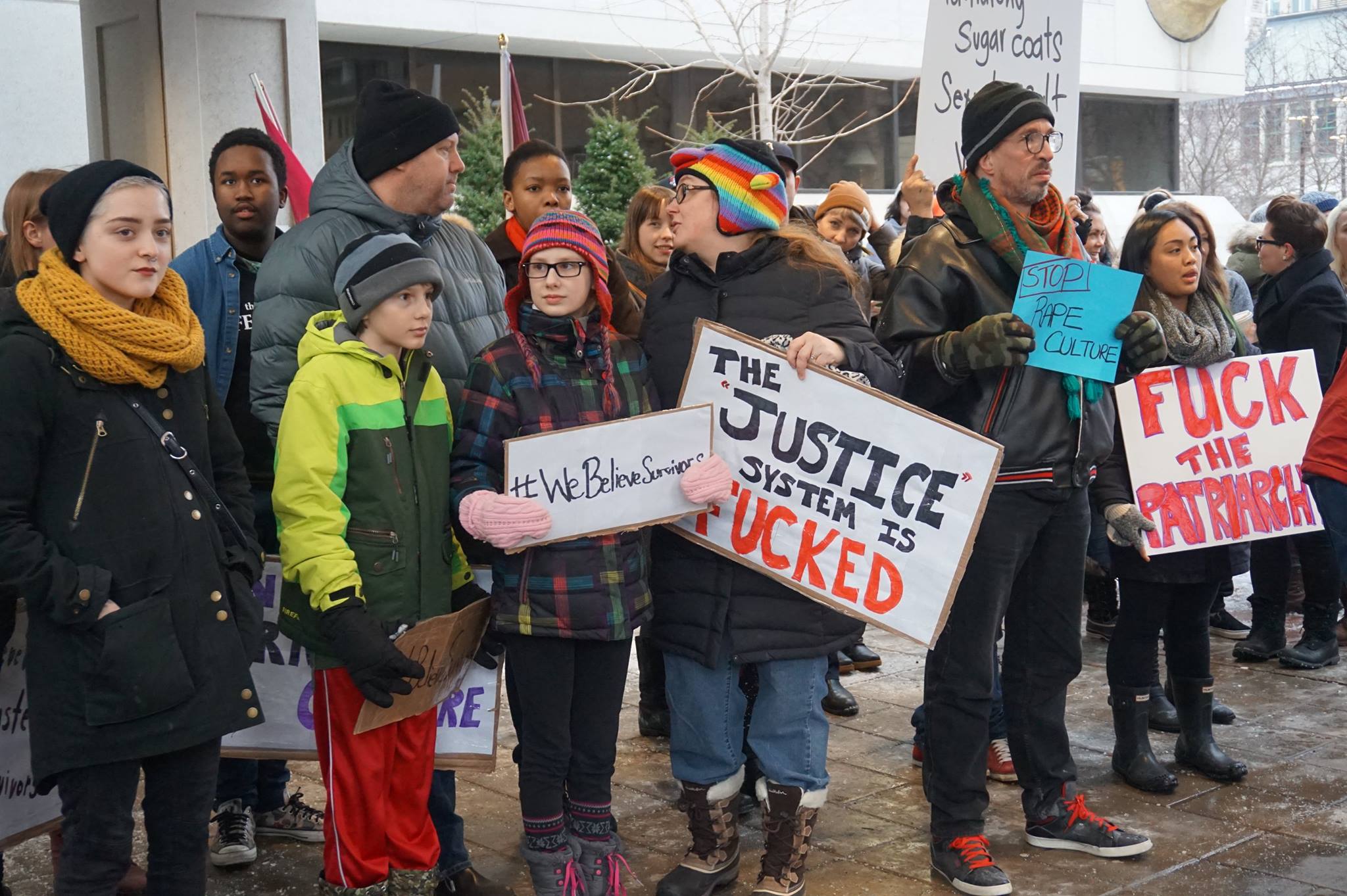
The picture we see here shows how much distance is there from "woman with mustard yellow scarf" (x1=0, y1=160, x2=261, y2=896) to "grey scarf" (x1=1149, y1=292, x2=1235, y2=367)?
358 centimetres

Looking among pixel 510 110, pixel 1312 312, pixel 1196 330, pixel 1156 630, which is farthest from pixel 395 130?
pixel 1312 312

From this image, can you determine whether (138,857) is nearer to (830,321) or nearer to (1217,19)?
(830,321)

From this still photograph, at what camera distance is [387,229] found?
436 cm

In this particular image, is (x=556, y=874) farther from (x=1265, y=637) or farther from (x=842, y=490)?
(x=1265, y=637)

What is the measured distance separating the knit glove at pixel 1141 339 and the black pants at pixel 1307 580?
331 cm

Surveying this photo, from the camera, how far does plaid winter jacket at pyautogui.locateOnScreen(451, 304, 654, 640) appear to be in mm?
3996

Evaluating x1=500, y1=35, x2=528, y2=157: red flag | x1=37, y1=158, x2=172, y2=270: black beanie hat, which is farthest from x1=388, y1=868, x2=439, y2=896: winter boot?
x1=500, y1=35, x2=528, y2=157: red flag

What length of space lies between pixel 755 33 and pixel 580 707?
21545 mm

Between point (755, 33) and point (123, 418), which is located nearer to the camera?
point (123, 418)

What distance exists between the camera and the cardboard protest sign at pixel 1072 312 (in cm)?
445

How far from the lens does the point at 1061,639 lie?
4746 millimetres

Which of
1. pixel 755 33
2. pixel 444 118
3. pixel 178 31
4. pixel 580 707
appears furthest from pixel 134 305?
pixel 755 33

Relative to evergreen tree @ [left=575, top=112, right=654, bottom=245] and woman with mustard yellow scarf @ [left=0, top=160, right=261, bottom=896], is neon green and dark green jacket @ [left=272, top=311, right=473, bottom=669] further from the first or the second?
evergreen tree @ [left=575, top=112, right=654, bottom=245]

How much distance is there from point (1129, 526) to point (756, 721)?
5.65 ft
